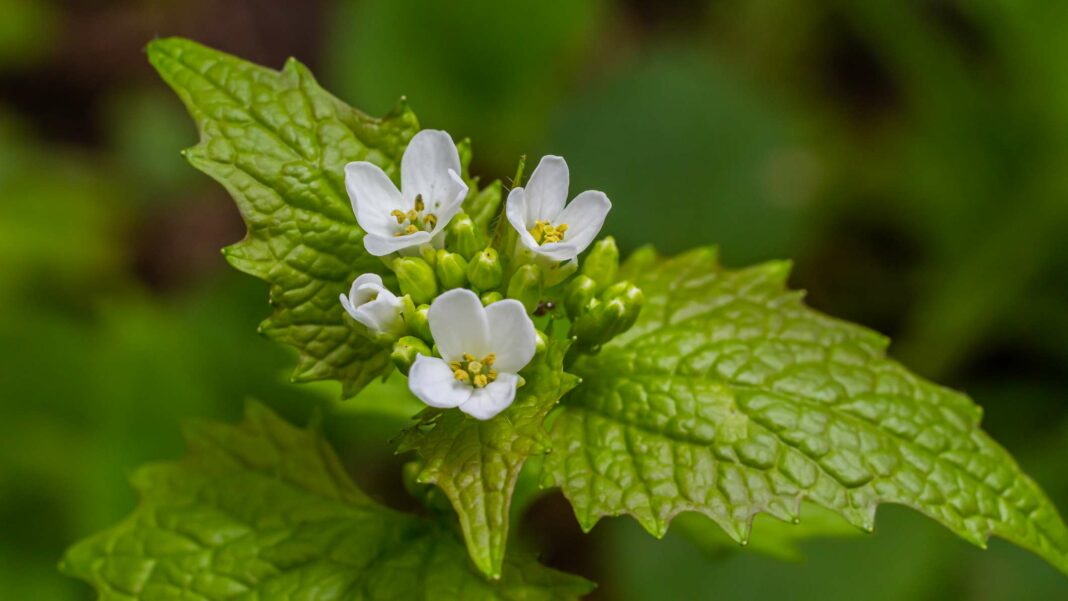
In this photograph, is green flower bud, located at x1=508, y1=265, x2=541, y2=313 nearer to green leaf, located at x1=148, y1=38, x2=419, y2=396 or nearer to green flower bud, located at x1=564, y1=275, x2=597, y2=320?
green flower bud, located at x1=564, y1=275, x2=597, y2=320

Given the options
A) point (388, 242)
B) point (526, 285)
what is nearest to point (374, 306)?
point (388, 242)

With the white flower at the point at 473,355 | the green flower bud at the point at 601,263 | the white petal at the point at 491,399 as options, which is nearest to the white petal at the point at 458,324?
the white flower at the point at 473,355

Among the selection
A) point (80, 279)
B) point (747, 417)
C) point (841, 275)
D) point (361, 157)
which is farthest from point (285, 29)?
point (747, 417)

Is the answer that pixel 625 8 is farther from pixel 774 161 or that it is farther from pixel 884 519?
pixel 884 519

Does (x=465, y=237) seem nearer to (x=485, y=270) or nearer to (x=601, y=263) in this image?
(x=485, y=270)

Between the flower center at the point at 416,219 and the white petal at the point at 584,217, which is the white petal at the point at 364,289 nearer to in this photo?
the flower center at the point at 416,219

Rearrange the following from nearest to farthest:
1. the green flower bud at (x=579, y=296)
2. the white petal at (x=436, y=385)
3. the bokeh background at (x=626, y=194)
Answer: the white petal at (x=436, y=385), the green flower bud at (x=579, y=296), the bokeh background at (x=626, y=194)

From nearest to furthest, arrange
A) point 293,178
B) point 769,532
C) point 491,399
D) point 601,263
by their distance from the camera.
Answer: point 491,399
point 293,178
point 601,263
point 769,532
